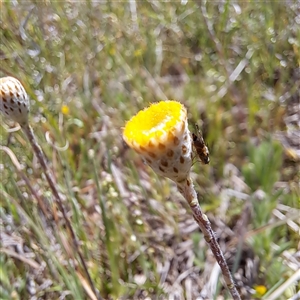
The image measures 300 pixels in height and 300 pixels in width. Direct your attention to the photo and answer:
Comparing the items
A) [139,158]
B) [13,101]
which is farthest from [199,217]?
[139,158]

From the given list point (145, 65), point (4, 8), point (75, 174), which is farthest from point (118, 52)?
point (75, 174)

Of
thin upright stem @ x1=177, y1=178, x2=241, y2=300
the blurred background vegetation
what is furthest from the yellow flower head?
the blurred background vegetation

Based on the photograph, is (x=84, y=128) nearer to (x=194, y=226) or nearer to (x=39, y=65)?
(x=39, y=65)

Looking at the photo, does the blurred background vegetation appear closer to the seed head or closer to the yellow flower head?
the seed head

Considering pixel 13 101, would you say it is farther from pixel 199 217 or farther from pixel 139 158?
pixel 139 158

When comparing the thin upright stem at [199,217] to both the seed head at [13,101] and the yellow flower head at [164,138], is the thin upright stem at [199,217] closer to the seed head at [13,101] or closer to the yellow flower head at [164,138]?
the yellow flower head at [164,138]

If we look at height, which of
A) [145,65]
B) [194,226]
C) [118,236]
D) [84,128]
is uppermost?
[145,65]
